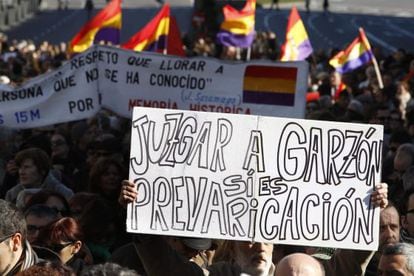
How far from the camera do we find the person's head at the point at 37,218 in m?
6.63

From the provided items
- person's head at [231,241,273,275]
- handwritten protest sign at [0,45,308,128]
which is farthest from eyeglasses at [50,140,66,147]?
person's head at [231,241,273,275]

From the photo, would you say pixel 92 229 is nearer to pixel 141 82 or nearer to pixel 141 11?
pixel 141 82

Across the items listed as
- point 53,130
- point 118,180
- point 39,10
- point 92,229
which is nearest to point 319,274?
point 92,229

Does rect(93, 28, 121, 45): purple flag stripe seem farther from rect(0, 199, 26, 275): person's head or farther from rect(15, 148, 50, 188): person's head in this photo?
rect(0, 199, 26, 275): person's head

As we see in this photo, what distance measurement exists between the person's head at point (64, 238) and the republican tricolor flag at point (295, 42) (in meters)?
9.95

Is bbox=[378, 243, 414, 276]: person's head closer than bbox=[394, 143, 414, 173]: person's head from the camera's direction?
Yes

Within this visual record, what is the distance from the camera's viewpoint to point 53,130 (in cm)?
1317

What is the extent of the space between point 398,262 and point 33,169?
13.5ft

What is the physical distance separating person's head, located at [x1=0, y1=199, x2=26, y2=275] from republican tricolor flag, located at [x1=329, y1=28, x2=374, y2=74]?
12130 mm

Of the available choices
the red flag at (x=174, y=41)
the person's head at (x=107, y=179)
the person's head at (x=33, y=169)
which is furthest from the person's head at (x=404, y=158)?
the red flag at (x=174, y=41)

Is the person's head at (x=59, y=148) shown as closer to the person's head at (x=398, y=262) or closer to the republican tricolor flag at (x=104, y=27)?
the republican tricolor flag at (x=104, y=27)

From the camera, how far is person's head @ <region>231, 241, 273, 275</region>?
584cm

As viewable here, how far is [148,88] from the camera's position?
11.6m

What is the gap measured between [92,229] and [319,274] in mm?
2103
